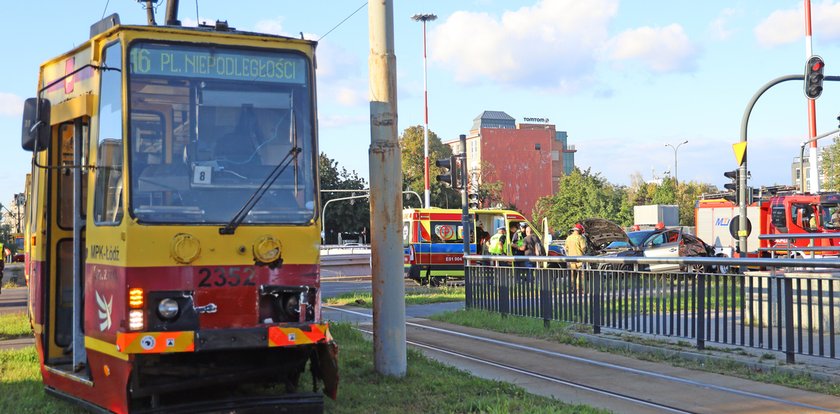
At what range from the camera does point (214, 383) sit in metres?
7.29

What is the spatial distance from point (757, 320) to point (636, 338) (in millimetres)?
2386

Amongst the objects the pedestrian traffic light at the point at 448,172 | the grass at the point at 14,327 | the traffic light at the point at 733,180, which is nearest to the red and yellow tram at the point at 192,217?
the grass at the point at 14,327

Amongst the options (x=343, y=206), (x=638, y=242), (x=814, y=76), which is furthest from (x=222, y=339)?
(x=343, y=206)

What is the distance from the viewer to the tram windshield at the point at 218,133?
7.04 m

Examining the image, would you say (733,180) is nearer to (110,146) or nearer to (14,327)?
(14,327)

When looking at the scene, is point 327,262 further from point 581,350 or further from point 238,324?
point 238,324

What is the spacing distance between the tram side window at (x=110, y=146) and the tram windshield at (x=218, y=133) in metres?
0.15

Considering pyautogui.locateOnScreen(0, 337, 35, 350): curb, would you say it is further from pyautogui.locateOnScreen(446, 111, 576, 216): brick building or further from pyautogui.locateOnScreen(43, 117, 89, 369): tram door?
pyautogui.locateOnScreen(446, 111, 576, 216): brick building

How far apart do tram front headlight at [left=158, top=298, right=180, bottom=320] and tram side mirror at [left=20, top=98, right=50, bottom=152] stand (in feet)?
5.95

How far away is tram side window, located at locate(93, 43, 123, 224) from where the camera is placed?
7.09 metres

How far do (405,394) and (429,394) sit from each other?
8.7 inches

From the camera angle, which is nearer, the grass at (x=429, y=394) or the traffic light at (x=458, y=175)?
the grass at (x=429, y=394)

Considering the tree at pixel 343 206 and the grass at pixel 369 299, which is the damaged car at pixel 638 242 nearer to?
the grass at pixel 369 299

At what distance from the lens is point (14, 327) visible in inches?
Result: 618
